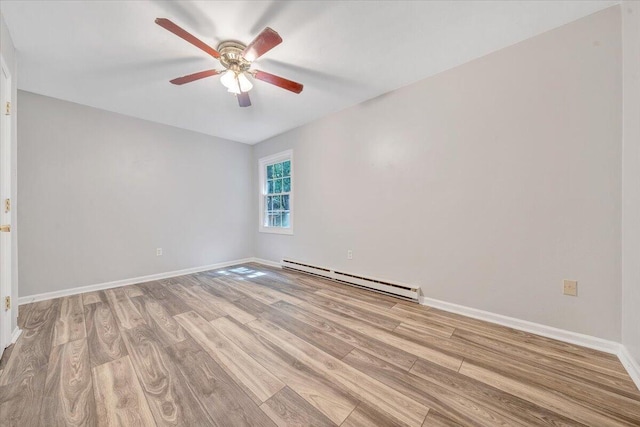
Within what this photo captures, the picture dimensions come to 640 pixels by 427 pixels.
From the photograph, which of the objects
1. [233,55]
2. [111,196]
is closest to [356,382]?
[233,55]

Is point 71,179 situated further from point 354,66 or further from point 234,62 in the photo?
point 354,66

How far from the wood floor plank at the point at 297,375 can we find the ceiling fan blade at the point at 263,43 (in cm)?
216

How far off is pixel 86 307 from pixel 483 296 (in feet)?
13.5

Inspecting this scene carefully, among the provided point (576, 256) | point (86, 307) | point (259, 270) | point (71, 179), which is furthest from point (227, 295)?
point (576, 256)

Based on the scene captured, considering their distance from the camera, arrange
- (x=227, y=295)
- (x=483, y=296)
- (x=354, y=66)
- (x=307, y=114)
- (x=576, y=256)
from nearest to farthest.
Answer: (x=576, y=256), (x=483, y=296), (x=354, y=66), (x=227, y=295), (x=307, y=114)

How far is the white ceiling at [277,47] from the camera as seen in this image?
159 centimetres

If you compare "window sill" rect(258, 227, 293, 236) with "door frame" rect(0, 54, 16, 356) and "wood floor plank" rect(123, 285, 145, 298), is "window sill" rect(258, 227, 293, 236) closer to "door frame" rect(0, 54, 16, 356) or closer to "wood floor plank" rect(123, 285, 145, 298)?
"wood floor plank" rect(123, 285, 145, 298)

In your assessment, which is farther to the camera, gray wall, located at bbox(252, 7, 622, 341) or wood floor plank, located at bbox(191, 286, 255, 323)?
wood floor plank, located at bbox(191, 286, 255, 323)

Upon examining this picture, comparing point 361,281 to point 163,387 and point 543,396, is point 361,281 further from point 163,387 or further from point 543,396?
point 163,387

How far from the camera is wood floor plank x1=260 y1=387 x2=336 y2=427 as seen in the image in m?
1.08

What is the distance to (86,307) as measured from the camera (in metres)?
2.44

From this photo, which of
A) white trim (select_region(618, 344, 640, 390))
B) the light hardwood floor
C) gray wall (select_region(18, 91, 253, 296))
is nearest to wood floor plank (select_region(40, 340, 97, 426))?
the light hardwood floor

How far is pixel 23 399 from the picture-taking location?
122cm

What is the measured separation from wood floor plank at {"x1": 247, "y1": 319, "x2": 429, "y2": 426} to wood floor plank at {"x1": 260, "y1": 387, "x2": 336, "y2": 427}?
0.75ft
